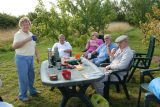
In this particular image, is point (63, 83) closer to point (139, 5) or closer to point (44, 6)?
point (44, 6)

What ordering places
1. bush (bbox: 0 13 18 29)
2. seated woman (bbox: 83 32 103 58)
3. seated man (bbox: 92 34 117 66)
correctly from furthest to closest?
bush (bbox: 0 13 18 29)
seated woman (bbox: 83 32 103 58)
seated man (bbox: 92 34 117 66)

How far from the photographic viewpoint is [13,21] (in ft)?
93.7

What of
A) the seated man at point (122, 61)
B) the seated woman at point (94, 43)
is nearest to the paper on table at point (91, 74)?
the seated man at point (122, 61)

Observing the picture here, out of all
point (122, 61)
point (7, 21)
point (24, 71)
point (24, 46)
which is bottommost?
point (24, 71)

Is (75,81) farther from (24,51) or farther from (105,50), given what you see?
(105,50)

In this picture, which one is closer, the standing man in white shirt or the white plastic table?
the white plastic table

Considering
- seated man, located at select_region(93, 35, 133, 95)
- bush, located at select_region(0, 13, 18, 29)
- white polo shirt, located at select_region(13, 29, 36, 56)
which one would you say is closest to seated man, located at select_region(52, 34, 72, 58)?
white polo shirt, located at select_region(13, 29, 36, 56)

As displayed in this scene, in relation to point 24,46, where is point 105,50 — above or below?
below

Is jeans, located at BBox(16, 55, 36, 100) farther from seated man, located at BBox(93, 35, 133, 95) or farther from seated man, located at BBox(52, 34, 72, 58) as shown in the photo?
seated man, located at BBox(52, 34, 72, 58)

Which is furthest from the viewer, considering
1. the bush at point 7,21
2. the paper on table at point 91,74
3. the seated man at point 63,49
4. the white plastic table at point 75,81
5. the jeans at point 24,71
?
the bush at point 7,21

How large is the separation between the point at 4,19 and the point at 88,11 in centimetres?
1351

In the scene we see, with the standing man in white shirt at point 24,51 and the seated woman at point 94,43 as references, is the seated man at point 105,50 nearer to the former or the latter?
the seated woman at point 94,43

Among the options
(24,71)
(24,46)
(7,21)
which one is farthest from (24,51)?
(7,21)

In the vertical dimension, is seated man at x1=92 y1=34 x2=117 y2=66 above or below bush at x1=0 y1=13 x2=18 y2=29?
below
